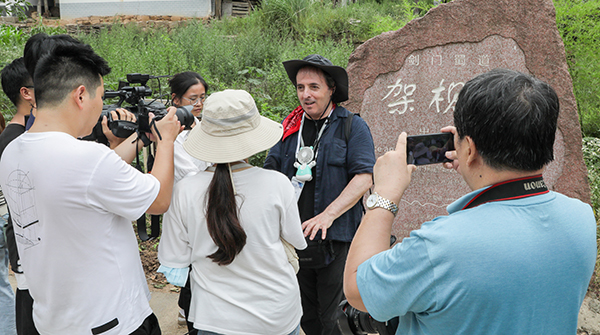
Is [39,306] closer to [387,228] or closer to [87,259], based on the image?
[87,259]

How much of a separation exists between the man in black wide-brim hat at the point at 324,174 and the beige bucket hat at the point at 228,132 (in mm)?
653

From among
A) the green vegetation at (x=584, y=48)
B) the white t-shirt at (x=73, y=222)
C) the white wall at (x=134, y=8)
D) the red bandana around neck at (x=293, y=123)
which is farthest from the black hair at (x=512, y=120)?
the white wall at (x=134, y=8)

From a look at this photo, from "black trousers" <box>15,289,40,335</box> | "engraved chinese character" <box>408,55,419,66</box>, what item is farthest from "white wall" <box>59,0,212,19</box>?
"black trousers" <box>15,289,40,335</box>

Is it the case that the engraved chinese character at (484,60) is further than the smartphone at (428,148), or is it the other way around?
the engraved chinese character at (484,60)

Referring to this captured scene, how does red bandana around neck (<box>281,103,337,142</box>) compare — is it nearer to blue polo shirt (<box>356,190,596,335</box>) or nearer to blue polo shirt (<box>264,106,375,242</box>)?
blue polo shirt (<box>264,106,375,242</box>)

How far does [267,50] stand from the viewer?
696cm

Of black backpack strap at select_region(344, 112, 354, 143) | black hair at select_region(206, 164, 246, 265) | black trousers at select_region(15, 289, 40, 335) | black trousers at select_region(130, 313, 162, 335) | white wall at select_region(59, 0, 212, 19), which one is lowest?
black trousers at select_region(15, 289, 40, 335)

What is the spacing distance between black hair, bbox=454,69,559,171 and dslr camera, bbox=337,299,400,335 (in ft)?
1.77

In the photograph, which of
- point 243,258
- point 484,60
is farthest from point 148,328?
point 484,60

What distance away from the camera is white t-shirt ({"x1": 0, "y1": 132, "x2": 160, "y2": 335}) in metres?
1.35

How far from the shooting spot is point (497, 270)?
889mm

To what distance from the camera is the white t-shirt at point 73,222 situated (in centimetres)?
135

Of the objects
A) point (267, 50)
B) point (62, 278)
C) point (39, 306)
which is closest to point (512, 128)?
point (62, 278)

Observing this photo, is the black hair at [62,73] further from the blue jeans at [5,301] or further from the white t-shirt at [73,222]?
the blue jeans at [5,301]
